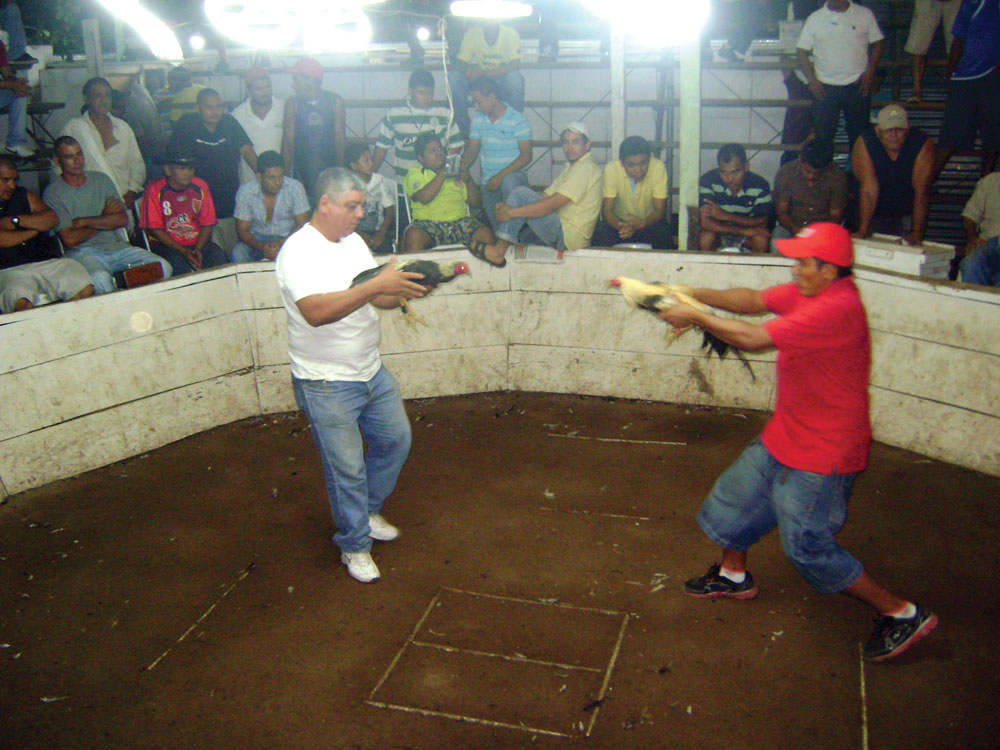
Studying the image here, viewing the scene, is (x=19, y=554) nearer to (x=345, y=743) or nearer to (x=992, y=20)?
(x=345, y=743)

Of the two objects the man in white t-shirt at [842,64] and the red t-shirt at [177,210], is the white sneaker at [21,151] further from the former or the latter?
the man in white t-shirt at [842,64]

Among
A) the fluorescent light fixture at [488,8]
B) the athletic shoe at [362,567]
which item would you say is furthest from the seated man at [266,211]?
the athletic shoe at [362,567]

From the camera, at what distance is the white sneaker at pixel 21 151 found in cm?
911

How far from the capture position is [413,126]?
26.9ft

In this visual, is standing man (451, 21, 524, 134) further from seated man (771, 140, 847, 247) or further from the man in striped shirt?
seated man (771, 140, 847, 247)

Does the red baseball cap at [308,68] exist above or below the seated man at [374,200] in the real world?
above

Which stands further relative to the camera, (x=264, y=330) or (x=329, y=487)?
(x=264, y=330)

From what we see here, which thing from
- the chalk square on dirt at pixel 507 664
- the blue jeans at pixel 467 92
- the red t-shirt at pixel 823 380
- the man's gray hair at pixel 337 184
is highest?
the blue jeans at pixel 467 92

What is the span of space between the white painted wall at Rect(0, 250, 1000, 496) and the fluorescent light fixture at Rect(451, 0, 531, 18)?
1.79 meters

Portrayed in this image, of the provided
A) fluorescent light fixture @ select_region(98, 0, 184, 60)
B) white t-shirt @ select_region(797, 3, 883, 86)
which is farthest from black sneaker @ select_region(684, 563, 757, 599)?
fluorescent light fixture @ select_region(98, 0, 184, 60)

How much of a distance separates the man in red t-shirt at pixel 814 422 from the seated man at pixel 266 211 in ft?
14.7

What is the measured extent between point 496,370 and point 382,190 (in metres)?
2.12

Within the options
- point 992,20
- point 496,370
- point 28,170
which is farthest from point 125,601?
point 992,20

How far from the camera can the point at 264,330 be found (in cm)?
660
